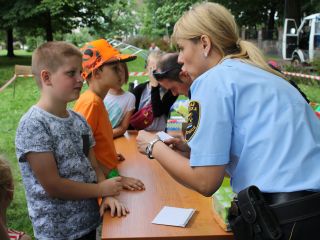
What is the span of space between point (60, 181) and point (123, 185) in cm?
35

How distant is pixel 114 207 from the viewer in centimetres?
176

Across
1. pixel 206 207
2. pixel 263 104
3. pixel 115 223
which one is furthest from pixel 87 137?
pixel 263 104

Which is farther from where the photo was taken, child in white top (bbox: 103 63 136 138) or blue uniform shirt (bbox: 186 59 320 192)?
child in white top (bbox: 103 63 136 138)

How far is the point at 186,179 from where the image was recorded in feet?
4.72

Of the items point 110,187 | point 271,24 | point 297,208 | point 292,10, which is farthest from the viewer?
point 271,24

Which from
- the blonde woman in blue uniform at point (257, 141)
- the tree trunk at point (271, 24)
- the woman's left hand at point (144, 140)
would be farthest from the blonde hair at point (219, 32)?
the tree trunk at point (271, 24)

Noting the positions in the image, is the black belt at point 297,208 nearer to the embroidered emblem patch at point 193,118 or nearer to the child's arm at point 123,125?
the embroidered emblem patch at point 193,118

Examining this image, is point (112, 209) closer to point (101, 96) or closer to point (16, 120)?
point (101, 96)

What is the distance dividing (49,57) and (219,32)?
2.70ft

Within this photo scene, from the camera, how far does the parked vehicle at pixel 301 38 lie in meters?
16.6

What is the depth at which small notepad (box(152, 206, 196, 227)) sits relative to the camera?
1.64m

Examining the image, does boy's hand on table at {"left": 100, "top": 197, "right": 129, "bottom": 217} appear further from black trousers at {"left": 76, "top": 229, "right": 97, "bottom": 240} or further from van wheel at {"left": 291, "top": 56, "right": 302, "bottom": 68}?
van wheel at {"left": 291, "top": 56, "right": 302, "bottom": 68}

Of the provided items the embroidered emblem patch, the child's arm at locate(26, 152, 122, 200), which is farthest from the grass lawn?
Result: the embroidered emblem patch

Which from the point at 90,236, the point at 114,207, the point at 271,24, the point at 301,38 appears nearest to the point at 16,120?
the point at 90,236
